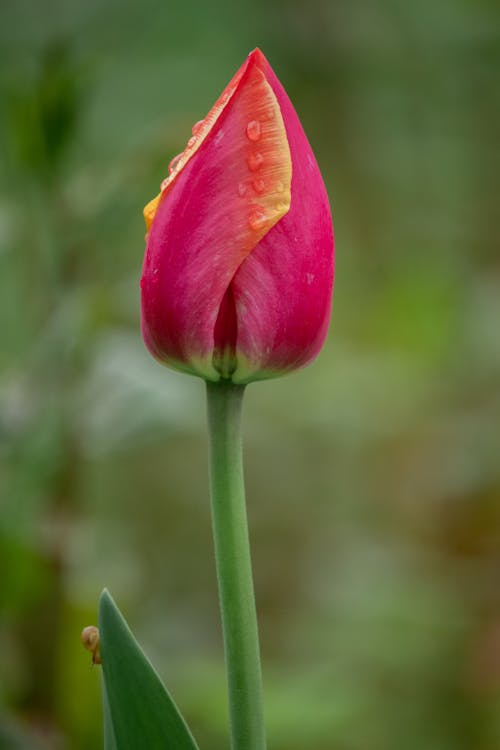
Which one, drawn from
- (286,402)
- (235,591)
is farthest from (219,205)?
(286,402)

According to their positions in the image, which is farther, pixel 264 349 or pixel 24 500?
pixel 24 500

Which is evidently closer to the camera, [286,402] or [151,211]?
[151,211]

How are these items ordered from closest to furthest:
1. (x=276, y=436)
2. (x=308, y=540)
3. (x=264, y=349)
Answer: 1. (x=264, y=349)
2. (x=308, y=540)
3. (x=276, y=436)

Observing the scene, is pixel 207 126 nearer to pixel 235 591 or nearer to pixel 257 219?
pixel 257 219

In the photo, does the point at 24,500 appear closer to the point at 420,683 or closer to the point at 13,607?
the point at 13,607

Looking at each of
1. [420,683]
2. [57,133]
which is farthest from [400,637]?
[57,133]

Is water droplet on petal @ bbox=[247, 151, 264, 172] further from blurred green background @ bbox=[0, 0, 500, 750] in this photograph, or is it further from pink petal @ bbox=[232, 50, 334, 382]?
blurred green background @ bbox=[0, 0, 500, 750]
